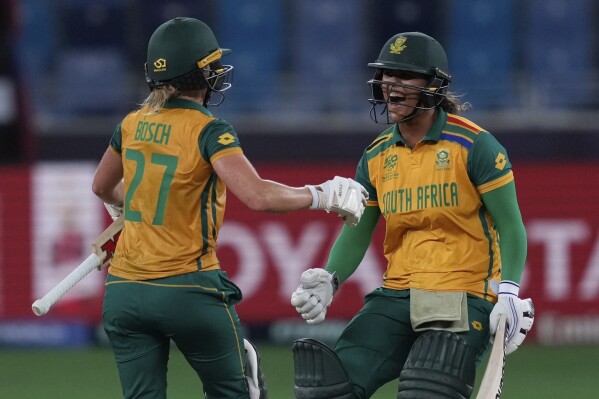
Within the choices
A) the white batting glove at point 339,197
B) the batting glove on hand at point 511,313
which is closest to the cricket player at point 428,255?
the batting glove on hand at point 511,313

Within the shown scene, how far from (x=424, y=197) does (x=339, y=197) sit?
0.40 metres

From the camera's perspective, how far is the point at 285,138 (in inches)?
478

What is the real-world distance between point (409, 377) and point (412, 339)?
0.38 meters

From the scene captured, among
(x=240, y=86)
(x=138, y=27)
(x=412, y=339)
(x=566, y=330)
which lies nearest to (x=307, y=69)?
(x=240, y=86)

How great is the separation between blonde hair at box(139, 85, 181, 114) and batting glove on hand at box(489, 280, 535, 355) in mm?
1588

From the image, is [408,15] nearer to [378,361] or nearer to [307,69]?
[307,69]

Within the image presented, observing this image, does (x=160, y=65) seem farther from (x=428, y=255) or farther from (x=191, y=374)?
(x=191, y=374)

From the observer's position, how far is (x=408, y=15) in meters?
14.6

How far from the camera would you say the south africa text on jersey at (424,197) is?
525 centimetres

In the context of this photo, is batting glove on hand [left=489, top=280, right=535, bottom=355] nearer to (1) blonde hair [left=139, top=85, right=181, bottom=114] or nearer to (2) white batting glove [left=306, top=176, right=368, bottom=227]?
(2) white batting glove [left=306, top=176, right=368, bottom=227]

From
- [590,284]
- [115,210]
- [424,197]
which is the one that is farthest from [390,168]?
[590,284]

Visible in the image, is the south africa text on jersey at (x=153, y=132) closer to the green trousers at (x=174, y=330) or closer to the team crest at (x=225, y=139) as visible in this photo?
the team crest at (x=225, y=139)

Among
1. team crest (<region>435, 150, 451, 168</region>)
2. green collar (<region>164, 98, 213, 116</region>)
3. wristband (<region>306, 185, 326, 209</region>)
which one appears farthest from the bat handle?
team crest (<region>435, 150, 451, 168</region>)

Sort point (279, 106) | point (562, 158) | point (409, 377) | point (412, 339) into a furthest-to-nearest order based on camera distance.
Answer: point (279, 106), point (562, 158), point (412, 339), point (409, 377)
